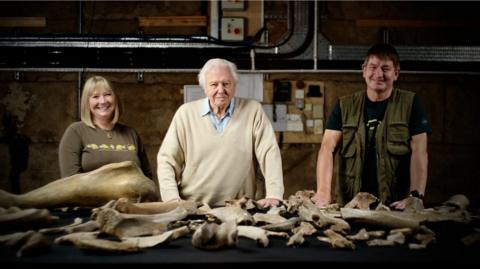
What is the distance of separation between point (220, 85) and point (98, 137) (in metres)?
0.96

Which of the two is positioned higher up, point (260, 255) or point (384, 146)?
point (384, 146)

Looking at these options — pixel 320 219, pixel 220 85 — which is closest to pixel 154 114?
pixel 220 85

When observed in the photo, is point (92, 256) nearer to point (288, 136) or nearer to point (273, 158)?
point (273, 158)

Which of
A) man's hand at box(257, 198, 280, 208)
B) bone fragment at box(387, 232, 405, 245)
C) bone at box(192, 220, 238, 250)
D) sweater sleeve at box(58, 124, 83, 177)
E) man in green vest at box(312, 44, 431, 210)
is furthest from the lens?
sweater sleeve at box(58, 124, 83, 177)

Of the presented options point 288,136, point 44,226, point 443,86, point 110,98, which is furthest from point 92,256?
point 443,86

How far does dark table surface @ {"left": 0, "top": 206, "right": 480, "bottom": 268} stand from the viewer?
4.67 ft

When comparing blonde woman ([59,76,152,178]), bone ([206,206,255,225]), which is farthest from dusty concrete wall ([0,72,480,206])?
bone ([206,206,255,225])

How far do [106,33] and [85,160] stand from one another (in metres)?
2.93

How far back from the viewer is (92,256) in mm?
1488

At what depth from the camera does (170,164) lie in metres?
3.10

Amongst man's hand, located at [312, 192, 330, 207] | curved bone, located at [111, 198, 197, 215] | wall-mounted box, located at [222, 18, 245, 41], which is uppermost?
wall-mounted box, located at [222, 18, 245, 41]

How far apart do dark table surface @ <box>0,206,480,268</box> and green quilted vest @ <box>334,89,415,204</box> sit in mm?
1417

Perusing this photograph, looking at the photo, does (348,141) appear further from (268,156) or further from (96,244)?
(96,244)

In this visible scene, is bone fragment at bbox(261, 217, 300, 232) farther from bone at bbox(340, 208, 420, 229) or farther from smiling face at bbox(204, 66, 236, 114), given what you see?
smiling face at bbox(204, 66, 236, 114)
